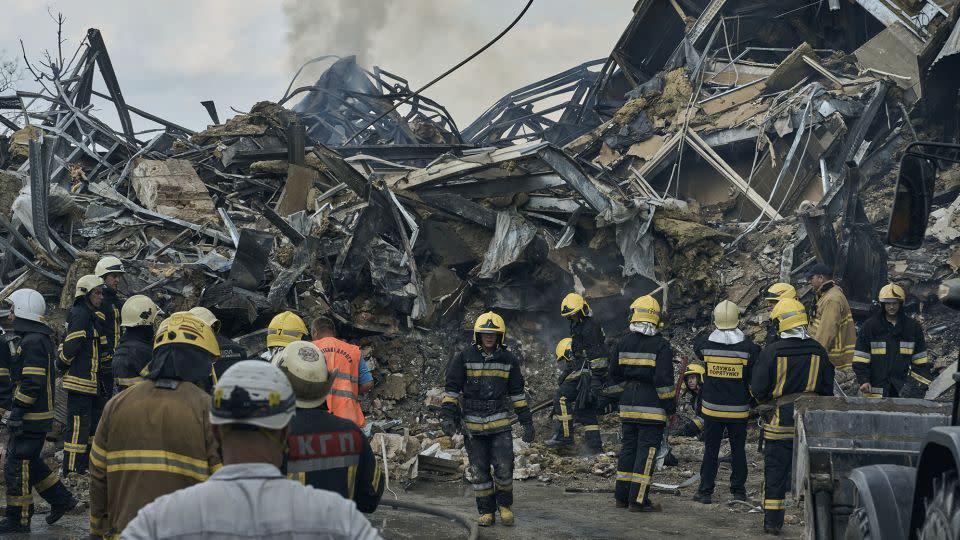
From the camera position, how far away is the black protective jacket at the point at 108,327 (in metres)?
8.71

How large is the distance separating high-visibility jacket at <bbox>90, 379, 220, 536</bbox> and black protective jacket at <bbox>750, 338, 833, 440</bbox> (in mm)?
4879

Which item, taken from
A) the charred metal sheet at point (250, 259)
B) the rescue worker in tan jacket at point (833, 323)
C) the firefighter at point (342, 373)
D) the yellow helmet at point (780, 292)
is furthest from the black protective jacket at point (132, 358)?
the rescue worker in tan jacket at point (833, 323)

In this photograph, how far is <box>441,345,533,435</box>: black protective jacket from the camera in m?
8.19

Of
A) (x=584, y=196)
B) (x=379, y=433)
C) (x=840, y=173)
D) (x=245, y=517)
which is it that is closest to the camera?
(x=245, y=517)

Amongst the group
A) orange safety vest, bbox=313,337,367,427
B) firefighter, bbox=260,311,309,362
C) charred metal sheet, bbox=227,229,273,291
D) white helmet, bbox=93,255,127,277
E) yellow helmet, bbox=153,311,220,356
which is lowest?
orange safety vest, bbox=313,337,367,427

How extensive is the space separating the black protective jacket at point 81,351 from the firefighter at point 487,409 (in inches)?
119

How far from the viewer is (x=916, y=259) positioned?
1388 cm

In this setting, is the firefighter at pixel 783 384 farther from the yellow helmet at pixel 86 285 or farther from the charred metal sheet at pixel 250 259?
the charred metal sheet at pixel 250 259

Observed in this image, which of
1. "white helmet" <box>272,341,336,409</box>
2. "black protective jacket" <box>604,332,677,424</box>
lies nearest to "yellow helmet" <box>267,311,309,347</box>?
"black protective jacket" <box>604,332,677,424</box>

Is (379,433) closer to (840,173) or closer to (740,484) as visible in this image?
(740,484)

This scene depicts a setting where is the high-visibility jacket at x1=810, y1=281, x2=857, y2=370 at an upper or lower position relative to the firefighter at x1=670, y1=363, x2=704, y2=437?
upper

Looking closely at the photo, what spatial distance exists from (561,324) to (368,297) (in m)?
2.73

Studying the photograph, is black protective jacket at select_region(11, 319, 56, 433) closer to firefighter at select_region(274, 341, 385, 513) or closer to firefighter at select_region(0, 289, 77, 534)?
firefighter at select_region(0, 289, 77, 534)

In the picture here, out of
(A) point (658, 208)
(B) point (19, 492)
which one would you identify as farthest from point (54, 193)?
(A) point (658, 208)
